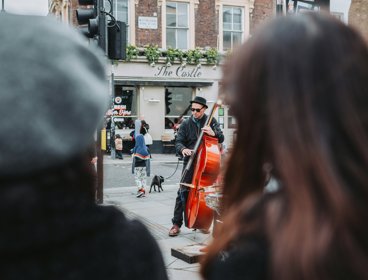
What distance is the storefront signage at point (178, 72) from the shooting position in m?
22.1

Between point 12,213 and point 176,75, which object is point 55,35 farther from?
point 176,75

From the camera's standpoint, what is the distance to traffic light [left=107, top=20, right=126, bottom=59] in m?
7.59

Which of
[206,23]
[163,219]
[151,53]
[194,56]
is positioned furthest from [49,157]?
[206,23]

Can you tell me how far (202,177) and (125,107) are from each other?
1637 centimetres

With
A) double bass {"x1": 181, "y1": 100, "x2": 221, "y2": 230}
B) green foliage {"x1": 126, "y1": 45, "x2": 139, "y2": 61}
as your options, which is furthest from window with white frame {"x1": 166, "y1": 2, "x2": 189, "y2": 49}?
double bass {"x1": 181, "y1": 100, "x2": 221, "y2": 230}

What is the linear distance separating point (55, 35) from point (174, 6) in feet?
72.9

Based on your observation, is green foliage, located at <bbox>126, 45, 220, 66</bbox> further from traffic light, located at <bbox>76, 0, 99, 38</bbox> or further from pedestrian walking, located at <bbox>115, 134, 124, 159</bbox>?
traffic light, located at <bbox>76, 0, 99, 38</bbox>

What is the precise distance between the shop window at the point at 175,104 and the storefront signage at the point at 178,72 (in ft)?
2.17

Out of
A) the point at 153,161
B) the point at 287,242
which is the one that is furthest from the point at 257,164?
the point at 153,161

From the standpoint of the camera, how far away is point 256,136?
3.38 ft

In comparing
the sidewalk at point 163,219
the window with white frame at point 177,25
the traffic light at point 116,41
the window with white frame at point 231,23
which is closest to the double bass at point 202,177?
the sidewalk at point 163,219

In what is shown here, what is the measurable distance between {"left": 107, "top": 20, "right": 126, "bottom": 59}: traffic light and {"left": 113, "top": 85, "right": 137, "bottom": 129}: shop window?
13649mm

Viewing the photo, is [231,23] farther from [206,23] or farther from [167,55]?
[167,55]

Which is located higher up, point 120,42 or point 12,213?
point 120,42
